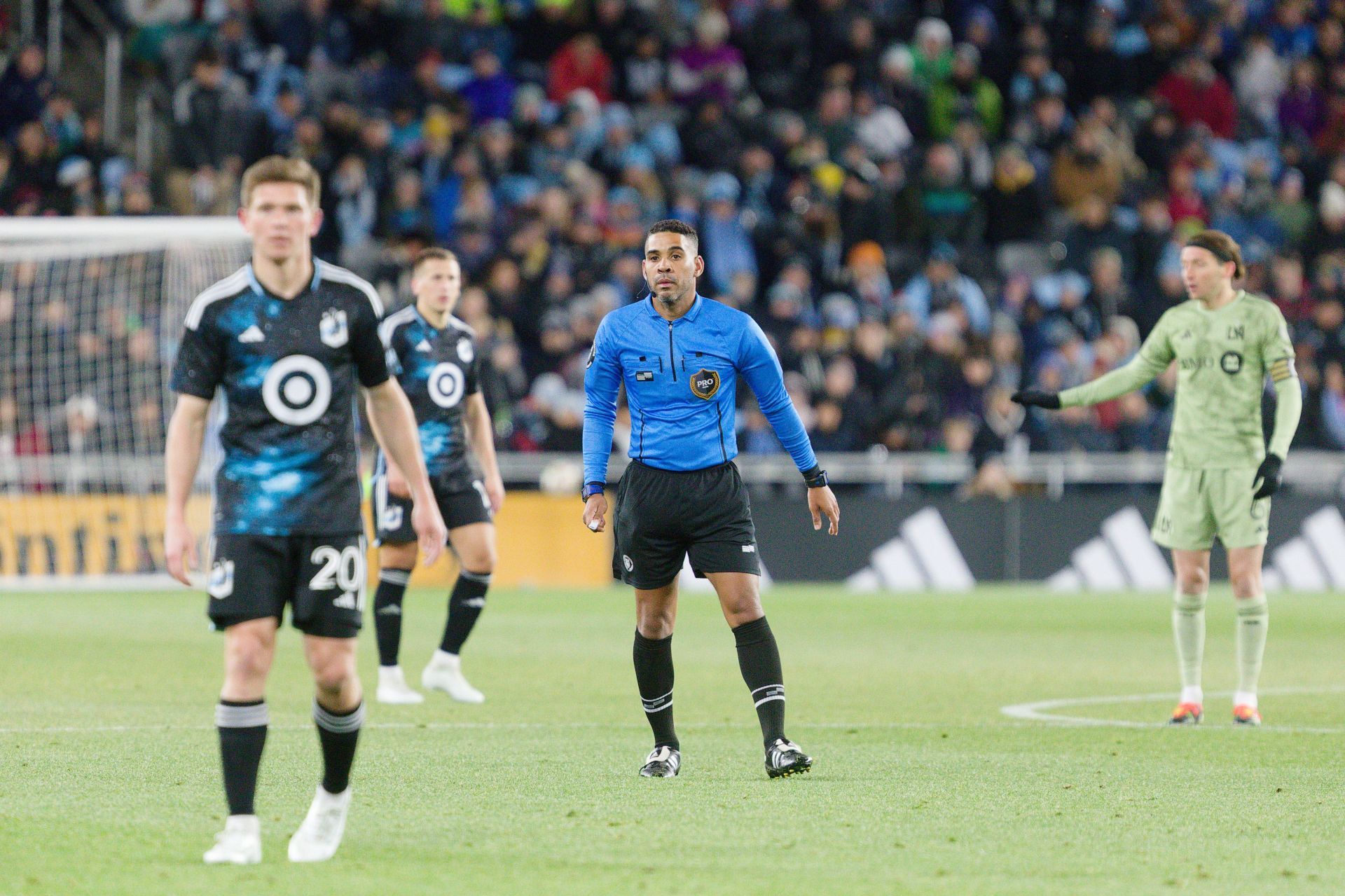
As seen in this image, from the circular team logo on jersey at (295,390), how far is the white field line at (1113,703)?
17.6 ft

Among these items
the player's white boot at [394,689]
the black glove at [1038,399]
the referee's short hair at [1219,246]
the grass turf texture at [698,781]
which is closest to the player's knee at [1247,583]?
the grass turf texture at [698,781]

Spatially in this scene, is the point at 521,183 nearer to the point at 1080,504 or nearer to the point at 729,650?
the point at 1080,504

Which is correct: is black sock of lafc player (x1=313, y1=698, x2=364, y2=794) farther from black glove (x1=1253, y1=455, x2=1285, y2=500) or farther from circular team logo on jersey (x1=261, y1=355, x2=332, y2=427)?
black glove (x1=1253, y1=455, x2=1285, y2=500)

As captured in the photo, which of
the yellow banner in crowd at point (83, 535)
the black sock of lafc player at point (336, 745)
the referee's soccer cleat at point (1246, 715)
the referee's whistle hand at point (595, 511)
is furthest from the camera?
the yellow banner in crowd at point (83, 535)

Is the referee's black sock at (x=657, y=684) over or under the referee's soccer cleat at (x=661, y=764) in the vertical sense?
over

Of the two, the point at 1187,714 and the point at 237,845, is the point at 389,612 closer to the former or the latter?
the point at 1187,714

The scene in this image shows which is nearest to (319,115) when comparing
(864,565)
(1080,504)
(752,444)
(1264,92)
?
(752,444)

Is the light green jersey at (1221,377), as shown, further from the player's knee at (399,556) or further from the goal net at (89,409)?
the goal net at (89,409)

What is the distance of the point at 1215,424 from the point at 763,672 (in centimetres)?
358

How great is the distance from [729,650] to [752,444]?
782 cm

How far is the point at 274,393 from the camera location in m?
5.89

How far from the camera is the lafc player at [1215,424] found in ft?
33.7

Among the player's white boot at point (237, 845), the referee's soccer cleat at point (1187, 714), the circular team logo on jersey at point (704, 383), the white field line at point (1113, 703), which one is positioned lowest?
the white field line at point (1113, 703)

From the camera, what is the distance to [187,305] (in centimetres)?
2003
